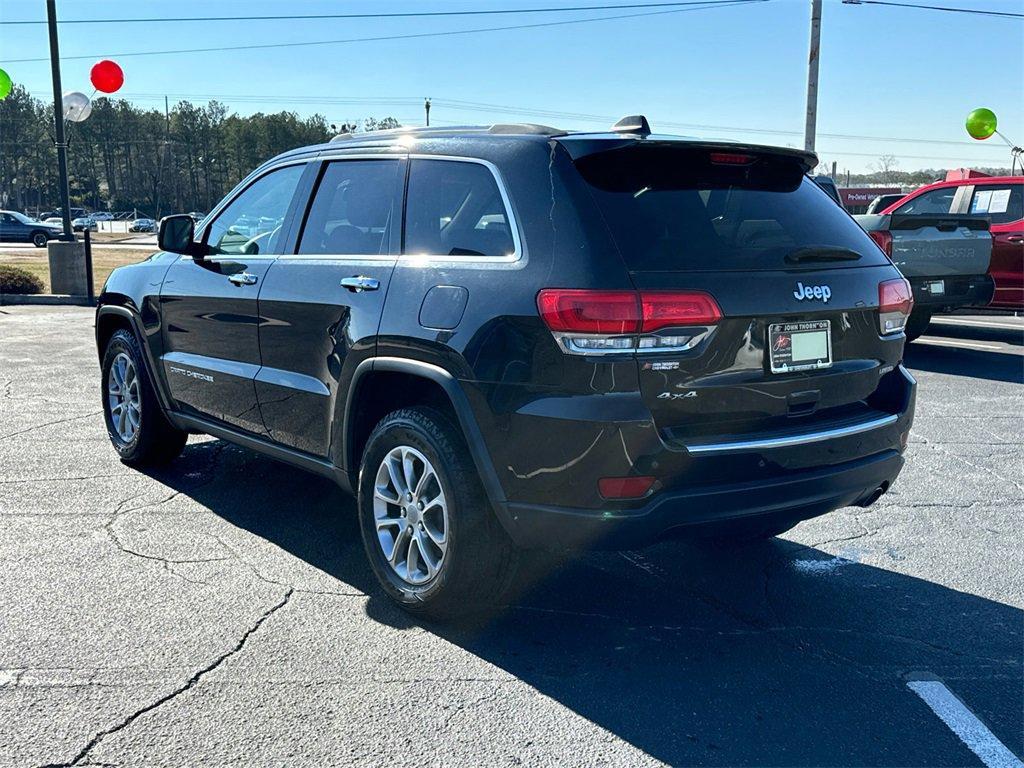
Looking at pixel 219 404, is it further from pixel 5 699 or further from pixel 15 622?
pixel 5 699

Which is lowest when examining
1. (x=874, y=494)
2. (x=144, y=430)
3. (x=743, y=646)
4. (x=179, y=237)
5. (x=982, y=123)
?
(x=743, y=646)

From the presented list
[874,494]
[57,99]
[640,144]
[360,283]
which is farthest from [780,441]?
[57,99]

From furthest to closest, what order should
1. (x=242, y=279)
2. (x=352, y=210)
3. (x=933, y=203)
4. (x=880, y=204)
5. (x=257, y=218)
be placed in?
(x=880, y=204) < (x=933, y=203) < (x=257, y=218) < (x=242, y=279) < (x=352, y=210)

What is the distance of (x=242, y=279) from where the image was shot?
190 inches

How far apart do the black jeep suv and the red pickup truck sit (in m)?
8.55

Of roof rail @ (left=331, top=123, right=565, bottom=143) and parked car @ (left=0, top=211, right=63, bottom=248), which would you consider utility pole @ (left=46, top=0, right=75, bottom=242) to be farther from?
parked car @ (left=0, top=211, right=63, bottom=248)

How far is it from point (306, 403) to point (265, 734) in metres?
1.74

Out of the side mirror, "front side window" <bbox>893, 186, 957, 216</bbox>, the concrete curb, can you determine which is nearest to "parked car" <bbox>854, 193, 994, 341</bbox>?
"front side window" <bbox>893, 186, 957, 216</bbox>

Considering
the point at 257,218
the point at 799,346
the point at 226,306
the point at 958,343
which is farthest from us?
the point at 958,343

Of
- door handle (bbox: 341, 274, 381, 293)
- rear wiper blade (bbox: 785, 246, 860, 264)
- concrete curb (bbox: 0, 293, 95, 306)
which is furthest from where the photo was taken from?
concrete curb (bbox: 0, 293, 95, 306)

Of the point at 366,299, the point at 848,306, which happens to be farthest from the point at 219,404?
the point at 848,306

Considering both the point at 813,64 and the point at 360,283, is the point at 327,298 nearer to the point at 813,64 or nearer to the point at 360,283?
the point at 360,283

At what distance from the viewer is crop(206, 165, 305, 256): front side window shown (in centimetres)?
482

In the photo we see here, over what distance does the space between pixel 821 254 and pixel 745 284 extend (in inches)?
20.2
